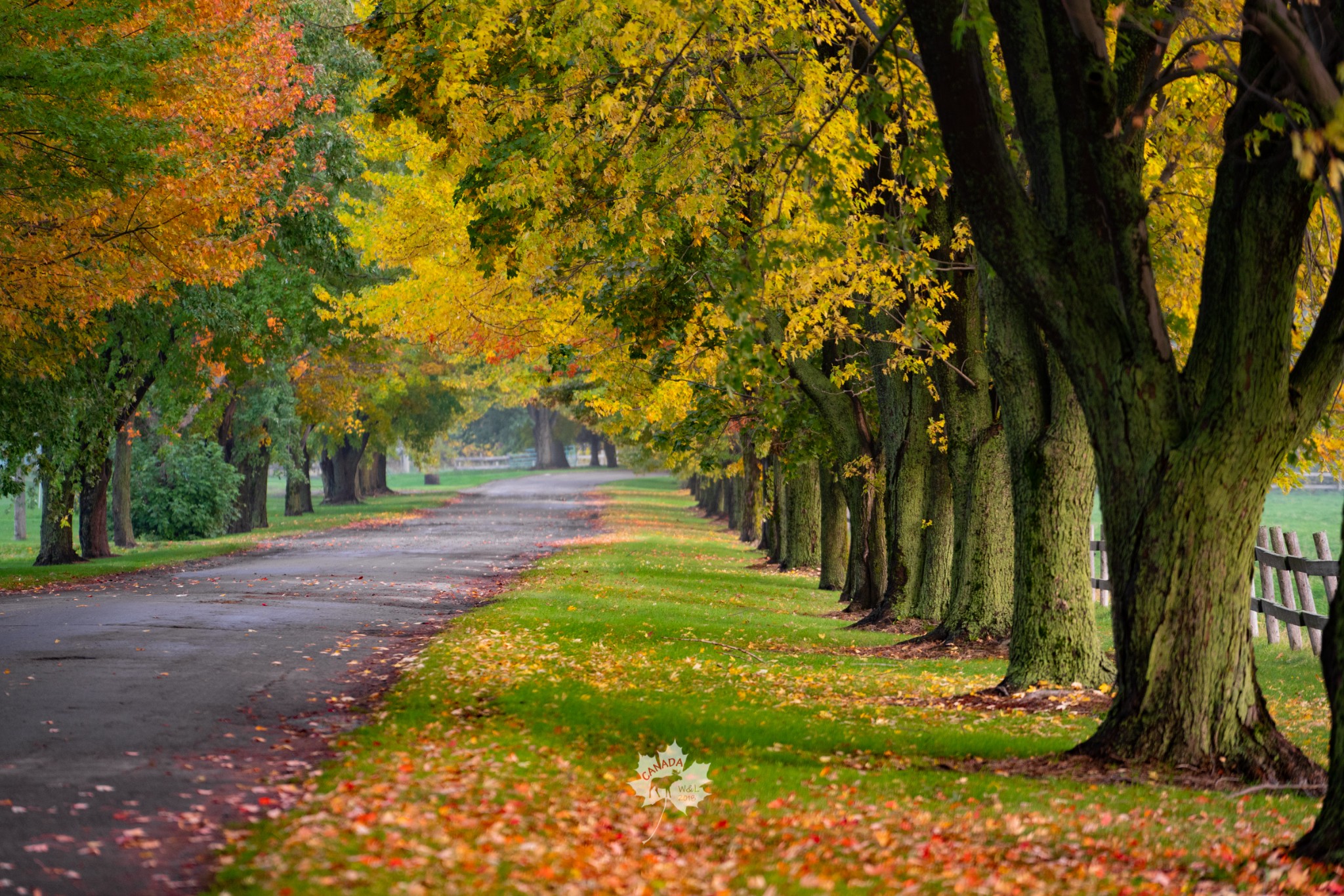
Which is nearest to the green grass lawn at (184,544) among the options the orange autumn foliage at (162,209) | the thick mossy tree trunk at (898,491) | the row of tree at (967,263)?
the orange autumn foliage at (162,209)

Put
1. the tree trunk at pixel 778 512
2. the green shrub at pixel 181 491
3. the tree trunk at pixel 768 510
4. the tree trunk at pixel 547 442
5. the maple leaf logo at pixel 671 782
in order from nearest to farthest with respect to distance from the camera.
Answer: the maple leaf logo at pixel 671 782 < the tree trunk at pixel 768 510 < the tree trunk at pixel 778 512 < the green shrub at pixel 181 491 < the tree trunk at pixel 547 442

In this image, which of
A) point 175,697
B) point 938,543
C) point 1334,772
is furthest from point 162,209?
point 1334,772

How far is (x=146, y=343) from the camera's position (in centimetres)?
2308

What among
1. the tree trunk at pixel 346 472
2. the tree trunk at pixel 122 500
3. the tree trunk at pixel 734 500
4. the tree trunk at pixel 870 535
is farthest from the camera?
the tree trunk at pixel 346 472

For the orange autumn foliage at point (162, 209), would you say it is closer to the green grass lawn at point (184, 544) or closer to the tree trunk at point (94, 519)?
the green grass lawn at point (184, 544)

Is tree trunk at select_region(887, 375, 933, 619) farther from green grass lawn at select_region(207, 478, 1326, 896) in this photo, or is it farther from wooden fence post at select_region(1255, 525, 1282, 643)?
green grass lawn at select_region(207, 478, 1326, 896)

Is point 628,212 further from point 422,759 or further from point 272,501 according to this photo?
point 272,501

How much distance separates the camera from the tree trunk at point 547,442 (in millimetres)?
107062

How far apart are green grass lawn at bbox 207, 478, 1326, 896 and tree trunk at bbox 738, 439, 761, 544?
63.9 feet

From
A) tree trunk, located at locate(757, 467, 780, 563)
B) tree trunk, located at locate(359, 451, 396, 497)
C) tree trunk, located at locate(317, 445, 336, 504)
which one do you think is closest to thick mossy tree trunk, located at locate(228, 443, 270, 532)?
tree trunk, located at locate(317, 445, 336, 504)

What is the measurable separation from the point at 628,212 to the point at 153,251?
361 inches

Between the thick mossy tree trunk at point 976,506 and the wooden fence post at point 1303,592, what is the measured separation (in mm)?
3342

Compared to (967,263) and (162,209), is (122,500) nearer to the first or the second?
(162,209)

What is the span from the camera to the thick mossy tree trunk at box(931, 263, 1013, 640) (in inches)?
568
